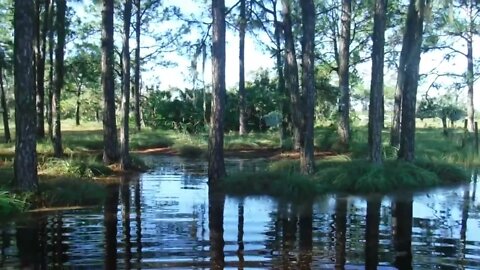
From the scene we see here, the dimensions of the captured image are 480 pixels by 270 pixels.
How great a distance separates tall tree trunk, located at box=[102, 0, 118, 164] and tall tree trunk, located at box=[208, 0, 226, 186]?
17.3 ft

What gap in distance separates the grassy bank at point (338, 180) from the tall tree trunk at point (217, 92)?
61cm

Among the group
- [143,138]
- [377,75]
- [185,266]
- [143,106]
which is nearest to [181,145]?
[143,138]

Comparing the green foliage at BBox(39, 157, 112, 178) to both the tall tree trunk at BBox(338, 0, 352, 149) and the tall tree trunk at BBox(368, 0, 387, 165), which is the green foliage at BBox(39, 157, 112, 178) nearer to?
the tall tree trunk at BBox(368, 0, 387, 165)

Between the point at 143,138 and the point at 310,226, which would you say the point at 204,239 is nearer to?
the point at 310,226

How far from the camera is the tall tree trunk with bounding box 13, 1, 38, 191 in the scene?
11055mm

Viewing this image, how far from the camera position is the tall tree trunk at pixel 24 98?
435 inches

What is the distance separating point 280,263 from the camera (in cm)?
731


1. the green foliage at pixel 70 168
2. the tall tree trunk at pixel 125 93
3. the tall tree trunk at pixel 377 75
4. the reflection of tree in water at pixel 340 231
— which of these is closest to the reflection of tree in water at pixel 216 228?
the reflection of tree in water at pixel 340 231

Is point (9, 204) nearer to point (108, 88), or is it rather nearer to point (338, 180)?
point (338, 180)

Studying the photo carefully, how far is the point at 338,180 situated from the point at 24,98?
7.93 metres

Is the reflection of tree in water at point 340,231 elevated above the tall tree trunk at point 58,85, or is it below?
below

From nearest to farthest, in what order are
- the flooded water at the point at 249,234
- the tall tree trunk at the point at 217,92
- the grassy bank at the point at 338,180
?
the flooded water at the point at 249,234 → the grassy bank at the point at 338,180 → the tall tree trunk at the point at 217,92

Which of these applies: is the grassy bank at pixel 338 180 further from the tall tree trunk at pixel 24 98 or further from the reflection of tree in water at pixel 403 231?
the tall tree trunk at pixel 24 98

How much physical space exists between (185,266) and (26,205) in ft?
16.6
